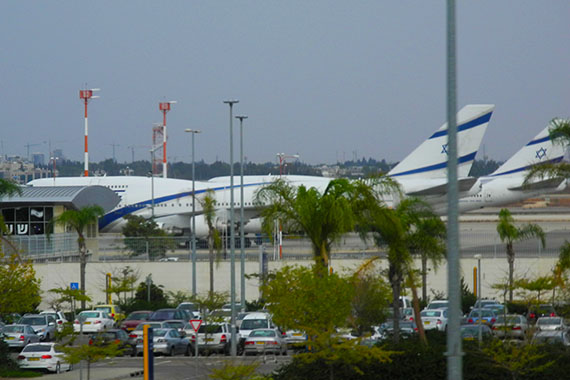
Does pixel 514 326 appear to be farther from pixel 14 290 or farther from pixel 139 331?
pixel 14 290

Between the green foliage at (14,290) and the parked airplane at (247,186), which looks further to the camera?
the parked airplane at (247,186)

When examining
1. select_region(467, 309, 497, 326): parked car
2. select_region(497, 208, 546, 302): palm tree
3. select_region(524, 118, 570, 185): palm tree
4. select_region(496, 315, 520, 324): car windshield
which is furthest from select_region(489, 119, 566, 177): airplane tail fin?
select_region(524, 118, 570, 185): palm tree

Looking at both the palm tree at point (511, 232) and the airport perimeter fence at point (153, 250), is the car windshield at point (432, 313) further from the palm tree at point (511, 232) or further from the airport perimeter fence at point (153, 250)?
the airport perimeter fence at point (153, 250)

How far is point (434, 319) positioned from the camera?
115ft

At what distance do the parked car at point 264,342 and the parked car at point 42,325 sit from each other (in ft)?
29.9

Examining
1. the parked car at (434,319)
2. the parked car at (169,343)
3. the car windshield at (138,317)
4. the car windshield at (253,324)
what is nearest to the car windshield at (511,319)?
the parked car at (434,319)

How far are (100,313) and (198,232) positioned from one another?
29.0m

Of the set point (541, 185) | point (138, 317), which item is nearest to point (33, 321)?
point (138, 317)

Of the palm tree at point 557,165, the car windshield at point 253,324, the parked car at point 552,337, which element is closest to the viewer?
the palm tree at point 557,165

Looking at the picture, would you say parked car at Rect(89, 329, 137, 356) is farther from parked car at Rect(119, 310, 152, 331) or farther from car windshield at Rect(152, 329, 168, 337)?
parked car at Rect(119, 310, 152, 331)

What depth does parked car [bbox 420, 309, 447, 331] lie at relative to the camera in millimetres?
34281

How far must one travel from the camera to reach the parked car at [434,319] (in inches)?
1350

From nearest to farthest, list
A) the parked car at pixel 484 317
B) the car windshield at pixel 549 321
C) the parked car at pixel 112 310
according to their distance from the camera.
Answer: the car windshield at pixel 549 321
the parked car at pixel 484 317
the parked car at pixel 112 310

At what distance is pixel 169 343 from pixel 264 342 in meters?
3.27
